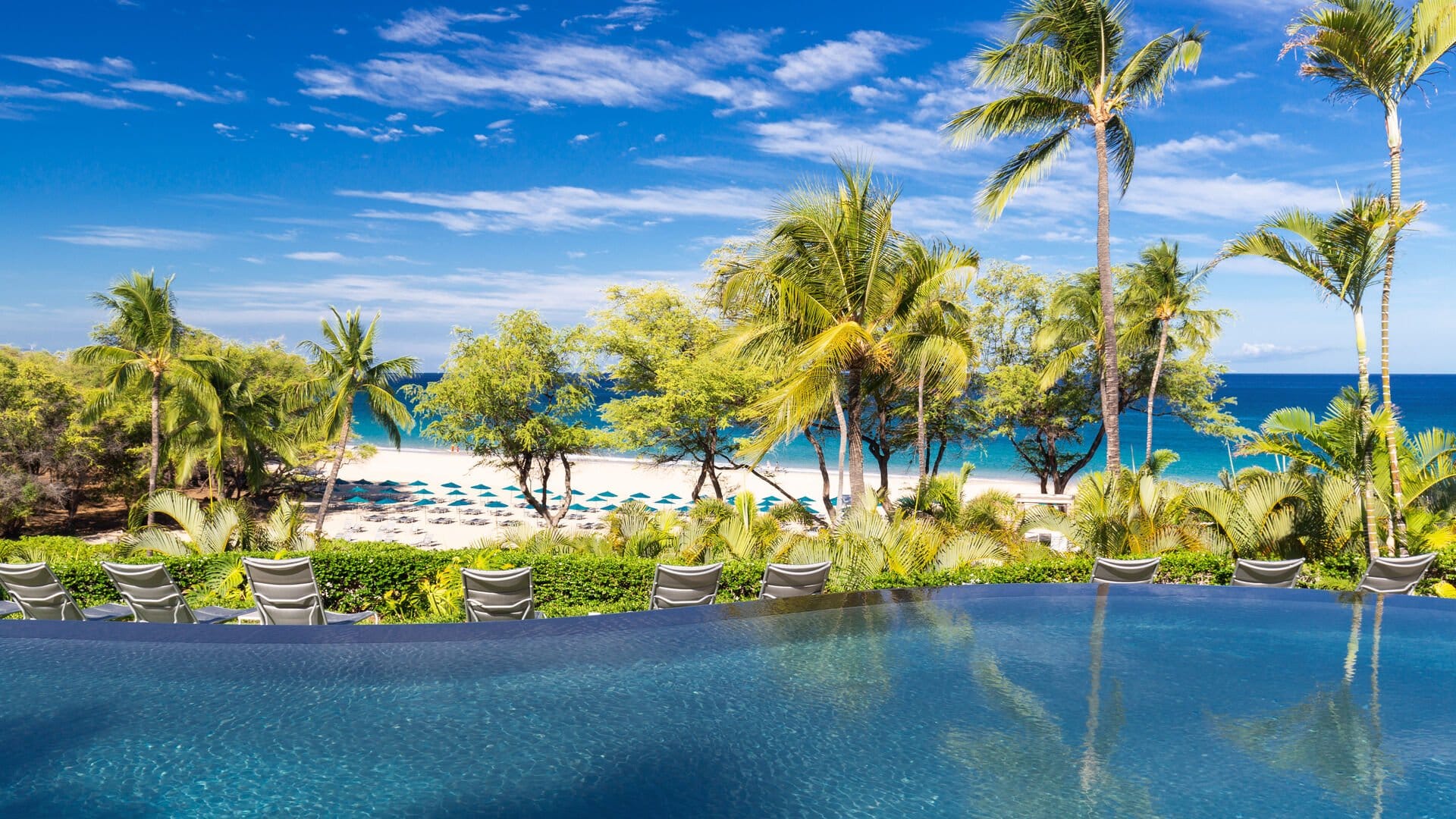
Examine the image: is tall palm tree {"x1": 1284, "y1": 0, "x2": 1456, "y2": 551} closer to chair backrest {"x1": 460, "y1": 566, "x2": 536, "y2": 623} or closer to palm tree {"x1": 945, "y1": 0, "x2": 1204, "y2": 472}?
palm tree {"x1": 945, "y1": 0, "x2": 1204, "y2": 472}

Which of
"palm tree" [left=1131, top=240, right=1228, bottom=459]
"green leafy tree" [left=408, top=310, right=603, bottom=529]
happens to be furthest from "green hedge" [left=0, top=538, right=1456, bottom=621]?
"palm tree" [left=1131, top=240, right=1228, bottom=459]

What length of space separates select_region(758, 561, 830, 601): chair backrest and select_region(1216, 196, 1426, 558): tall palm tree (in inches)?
237

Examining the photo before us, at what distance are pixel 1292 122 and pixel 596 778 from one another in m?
54.1

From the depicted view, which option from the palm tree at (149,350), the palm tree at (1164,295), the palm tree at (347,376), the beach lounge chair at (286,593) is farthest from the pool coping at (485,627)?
the palm tree at (1164,295)

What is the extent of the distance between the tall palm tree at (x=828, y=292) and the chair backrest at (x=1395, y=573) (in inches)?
225

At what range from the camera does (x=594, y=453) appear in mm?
69812

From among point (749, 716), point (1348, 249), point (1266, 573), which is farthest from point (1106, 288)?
point (749, 716)

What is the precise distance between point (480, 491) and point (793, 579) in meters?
35.9

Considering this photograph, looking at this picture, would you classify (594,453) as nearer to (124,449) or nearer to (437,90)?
(437,90)

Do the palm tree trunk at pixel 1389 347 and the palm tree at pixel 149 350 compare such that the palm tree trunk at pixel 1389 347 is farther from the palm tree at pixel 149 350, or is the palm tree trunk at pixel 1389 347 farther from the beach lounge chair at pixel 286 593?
the palm tree at pixel 149 350

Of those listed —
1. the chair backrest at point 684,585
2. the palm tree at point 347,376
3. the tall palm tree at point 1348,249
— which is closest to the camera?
the chair backrest at point 684,585

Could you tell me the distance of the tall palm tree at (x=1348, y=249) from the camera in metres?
8.60

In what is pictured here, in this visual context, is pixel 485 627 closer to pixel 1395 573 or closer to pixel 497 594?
pixel 497 594

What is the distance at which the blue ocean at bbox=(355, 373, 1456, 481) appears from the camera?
51594 millimetres
